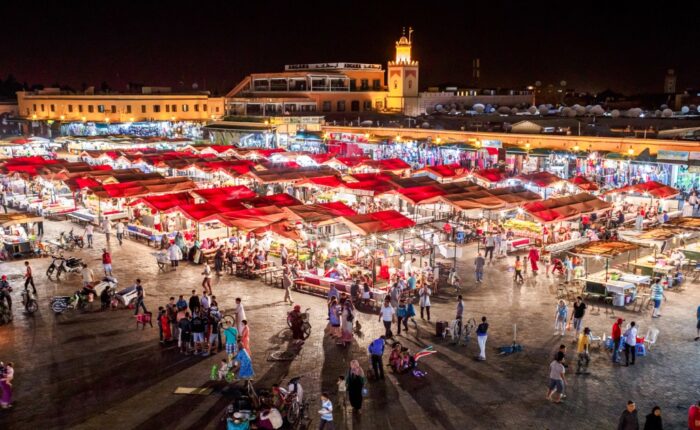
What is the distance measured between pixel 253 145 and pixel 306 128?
16.2ft

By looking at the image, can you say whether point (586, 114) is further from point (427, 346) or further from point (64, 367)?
point (64, 367)

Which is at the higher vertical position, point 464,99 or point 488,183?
point 464,99

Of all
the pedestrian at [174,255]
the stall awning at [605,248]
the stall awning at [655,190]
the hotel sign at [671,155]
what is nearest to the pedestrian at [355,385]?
the stall awning at [605,248]

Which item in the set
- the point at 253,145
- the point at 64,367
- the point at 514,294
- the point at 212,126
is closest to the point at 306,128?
the point at 253,145

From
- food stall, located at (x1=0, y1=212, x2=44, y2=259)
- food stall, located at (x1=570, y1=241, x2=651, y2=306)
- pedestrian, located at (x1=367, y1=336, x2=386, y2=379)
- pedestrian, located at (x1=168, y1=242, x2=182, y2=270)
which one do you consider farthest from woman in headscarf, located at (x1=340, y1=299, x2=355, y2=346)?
food stall, located at (x1=0, y1=212, x2=44, y2=259)

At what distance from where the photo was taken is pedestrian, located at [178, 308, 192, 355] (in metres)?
13.2

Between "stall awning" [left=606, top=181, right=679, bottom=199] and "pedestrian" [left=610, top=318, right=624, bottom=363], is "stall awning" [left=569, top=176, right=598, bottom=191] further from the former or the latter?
"pedestrian" [left=610, top=318, right=624, bottom=363]

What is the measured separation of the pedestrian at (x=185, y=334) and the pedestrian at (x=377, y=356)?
13.2ft

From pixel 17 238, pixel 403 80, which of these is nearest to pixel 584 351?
pixel 17 238

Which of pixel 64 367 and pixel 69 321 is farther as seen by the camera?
pixel 69 321

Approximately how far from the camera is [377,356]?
39.0ft

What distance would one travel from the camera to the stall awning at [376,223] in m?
18.5

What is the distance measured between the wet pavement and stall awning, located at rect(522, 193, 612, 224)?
4.59 m

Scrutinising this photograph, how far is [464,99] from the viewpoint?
81.1 meters
